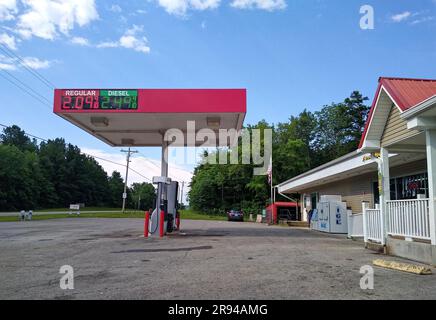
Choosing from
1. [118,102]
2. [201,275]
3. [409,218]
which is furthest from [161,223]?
[409,218]

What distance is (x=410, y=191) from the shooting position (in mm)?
16750

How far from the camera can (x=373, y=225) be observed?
13117mm

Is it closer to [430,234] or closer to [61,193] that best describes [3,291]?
[430,234]

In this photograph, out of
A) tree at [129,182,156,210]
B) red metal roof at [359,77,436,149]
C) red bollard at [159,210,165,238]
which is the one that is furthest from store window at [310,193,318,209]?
tree at [129,182,156,210]

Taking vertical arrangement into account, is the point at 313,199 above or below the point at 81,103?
below

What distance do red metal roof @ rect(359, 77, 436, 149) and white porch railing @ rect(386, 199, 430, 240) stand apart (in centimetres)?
258

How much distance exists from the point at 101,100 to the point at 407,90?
1183 centimetres

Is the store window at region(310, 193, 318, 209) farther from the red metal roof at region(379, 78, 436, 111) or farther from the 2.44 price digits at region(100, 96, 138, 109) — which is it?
the red metal roof at region(379, 78, 436, 111)

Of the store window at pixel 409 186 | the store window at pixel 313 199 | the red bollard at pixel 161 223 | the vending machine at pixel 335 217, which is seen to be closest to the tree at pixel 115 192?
the store window at pixel 313 199

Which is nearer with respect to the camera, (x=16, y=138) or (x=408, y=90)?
(x=408, y=90)

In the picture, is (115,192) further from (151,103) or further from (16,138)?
(151,103)

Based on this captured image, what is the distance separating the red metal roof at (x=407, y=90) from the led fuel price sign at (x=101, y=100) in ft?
32.3

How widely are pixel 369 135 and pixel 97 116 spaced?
11415 millimetres

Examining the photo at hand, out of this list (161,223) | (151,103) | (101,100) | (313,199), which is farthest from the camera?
(313,199)
